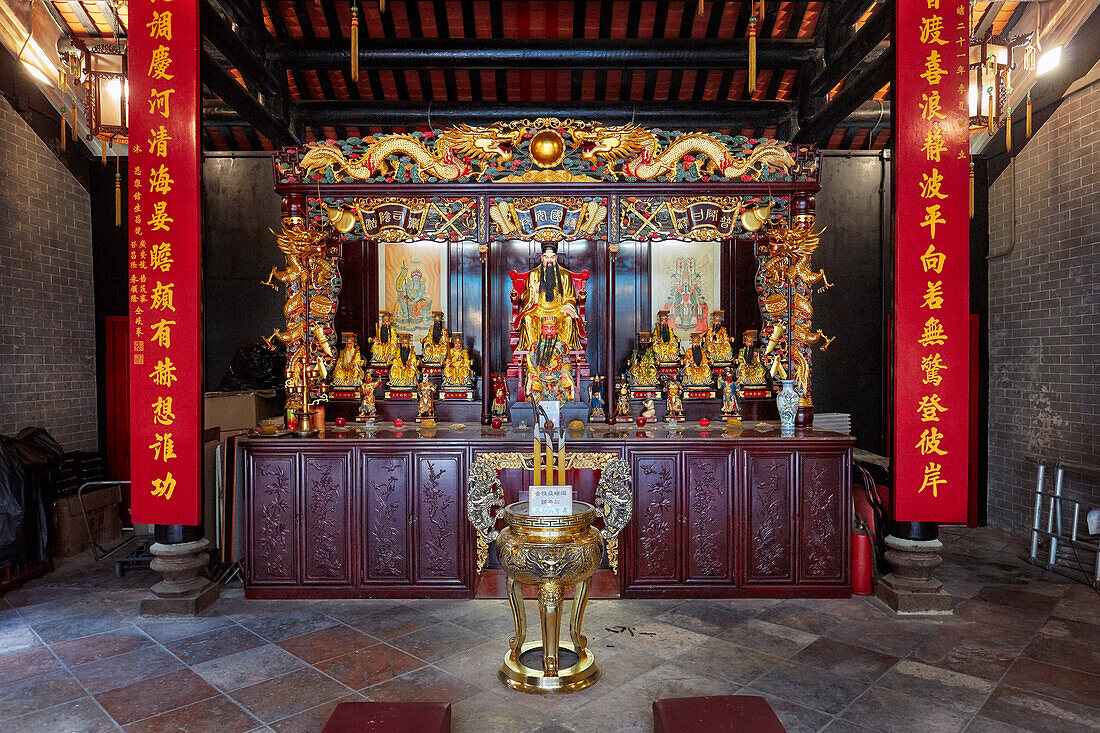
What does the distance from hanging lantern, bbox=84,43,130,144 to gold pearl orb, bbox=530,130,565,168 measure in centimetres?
354

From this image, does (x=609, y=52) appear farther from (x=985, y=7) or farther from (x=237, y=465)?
(x=237, y=465)

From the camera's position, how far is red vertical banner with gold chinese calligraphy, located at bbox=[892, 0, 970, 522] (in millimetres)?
4375

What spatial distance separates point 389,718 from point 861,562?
3838mm

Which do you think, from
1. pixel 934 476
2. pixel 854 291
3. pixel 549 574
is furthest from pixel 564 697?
pixel 854 291

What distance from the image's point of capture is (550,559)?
326 cm

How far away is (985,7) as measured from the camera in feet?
21.5

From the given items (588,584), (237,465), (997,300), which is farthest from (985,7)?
(237,465)

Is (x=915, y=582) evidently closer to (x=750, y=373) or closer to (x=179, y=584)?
(x=750, y=373)

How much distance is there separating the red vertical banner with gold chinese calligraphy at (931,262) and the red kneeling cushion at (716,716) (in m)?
2.62

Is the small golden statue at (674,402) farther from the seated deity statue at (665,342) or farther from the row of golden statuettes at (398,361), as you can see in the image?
the row of golden statuettes at (398,361)

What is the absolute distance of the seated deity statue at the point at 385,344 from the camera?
626 cm

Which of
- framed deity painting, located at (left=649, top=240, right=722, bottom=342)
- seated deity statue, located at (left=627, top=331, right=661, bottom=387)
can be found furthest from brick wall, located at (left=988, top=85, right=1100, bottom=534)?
seated deity statue, located at (left=627, top=331, right=661, bottom=387)

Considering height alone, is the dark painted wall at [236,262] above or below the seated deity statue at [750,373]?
above

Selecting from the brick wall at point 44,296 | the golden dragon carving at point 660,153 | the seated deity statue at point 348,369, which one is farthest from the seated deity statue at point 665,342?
the brick wall at point 44,296
